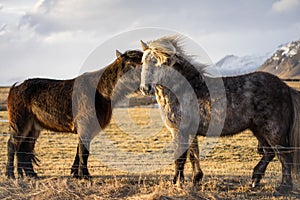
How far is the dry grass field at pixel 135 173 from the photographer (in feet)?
19.8

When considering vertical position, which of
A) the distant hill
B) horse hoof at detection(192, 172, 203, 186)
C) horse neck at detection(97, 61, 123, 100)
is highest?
the distant hill

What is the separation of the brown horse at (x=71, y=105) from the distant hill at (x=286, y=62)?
370 ft

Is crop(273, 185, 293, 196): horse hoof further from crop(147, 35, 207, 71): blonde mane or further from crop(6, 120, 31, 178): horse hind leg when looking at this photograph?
crop(6, 120, 31, 178): horse hind leg

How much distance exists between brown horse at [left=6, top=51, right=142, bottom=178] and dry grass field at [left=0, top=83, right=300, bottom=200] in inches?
21.5

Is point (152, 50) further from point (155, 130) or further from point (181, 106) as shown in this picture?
point (155, 130)

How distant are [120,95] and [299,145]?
338 cm

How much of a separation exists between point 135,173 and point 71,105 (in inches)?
74.6

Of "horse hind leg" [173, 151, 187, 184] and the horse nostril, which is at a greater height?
the horse nostril

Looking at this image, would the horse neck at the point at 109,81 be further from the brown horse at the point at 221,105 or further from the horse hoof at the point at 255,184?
the horse hoof at the point at 255,184

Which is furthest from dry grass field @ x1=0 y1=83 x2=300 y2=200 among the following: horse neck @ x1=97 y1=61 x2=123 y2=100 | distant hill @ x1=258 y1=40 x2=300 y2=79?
distant hill @ x1=258 y1=40 x2=300 y2=79

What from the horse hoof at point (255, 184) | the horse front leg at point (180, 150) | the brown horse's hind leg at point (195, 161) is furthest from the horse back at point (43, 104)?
the horse hoof at point (255, 184)

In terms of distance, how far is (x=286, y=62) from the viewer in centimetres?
13475

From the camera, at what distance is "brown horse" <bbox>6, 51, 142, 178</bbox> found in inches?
289

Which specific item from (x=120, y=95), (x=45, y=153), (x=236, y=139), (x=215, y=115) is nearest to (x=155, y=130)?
(x=236, y=139)
